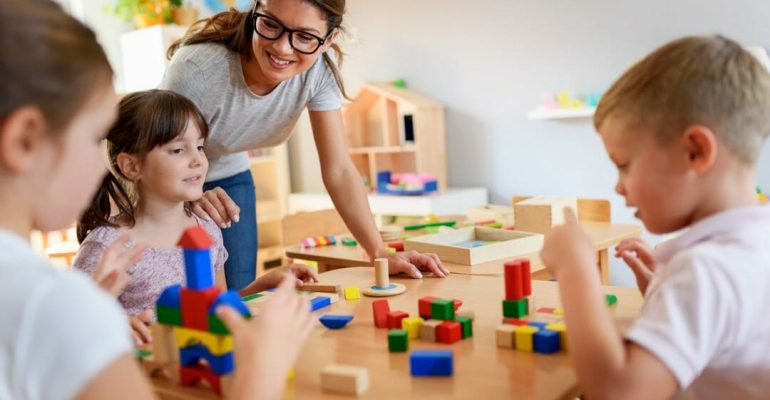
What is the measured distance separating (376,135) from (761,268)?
374 centimetres

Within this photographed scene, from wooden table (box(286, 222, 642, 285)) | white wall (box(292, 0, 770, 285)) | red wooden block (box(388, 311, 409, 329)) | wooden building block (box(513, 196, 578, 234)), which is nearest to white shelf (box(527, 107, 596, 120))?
white wall (box(292, 0, 770, 285))

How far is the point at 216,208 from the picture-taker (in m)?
1.93

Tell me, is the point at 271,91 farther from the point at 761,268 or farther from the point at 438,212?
the point at 438,212

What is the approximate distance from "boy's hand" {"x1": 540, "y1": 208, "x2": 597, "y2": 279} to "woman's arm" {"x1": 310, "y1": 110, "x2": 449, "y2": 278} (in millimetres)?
926

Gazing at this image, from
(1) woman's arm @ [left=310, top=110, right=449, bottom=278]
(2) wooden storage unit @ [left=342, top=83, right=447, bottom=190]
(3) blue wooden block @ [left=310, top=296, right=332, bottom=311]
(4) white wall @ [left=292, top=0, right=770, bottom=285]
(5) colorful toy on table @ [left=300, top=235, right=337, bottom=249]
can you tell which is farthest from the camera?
(2) wooden storage unit @ [left=342, top=83, right=447, bottom=190]

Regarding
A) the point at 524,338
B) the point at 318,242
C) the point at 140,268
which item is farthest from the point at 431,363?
the point at 318,242

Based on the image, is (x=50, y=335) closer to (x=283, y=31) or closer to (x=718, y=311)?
(x=718, y=311)

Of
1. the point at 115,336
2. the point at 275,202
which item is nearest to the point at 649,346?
the point at 115,336

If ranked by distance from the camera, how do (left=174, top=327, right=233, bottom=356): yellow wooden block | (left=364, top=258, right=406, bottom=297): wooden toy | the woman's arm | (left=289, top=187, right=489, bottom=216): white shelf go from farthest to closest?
(left=289, top=187, right=489, bottom=216): white shelf
the woman's arm
(left=364, top=258, right=406, bottom=297): wooden toy
(left=174, top=327, right=233, bottom=356): yellow wooden block

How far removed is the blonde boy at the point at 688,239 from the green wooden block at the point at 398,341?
0.26m

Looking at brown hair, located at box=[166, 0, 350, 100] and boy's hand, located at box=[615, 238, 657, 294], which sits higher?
brown hair, located at box=[166, 0, 350, 100]

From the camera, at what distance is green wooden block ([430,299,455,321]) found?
123 cm

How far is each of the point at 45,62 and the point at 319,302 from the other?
2.67 feet

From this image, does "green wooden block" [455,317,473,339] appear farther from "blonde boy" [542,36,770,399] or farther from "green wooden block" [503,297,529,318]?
"blonde boy" [542,36,770,399]
